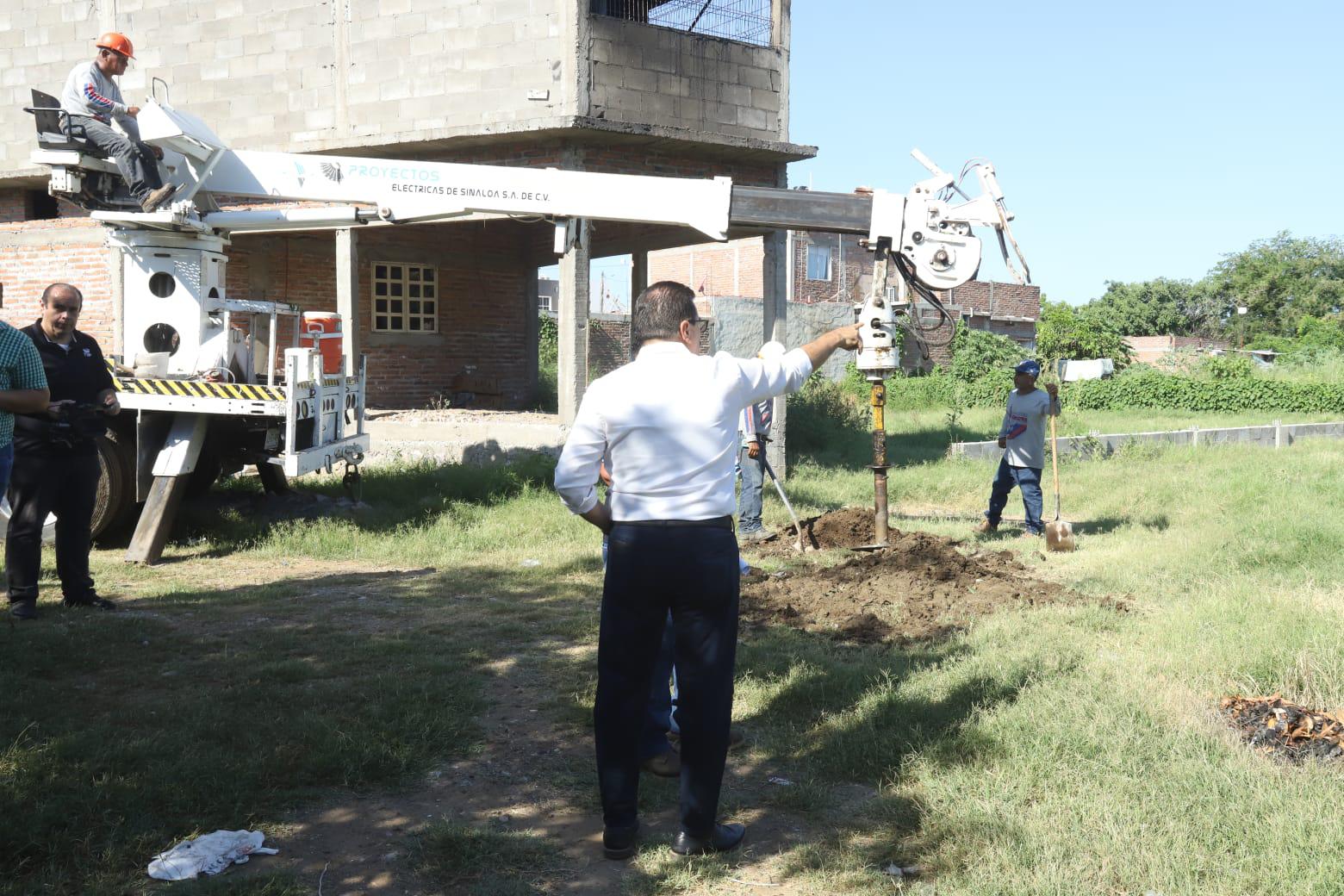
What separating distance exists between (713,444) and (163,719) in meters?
3.02

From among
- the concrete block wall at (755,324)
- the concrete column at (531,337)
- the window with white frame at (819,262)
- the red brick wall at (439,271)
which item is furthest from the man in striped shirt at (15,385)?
the window with white frame at (819,262)

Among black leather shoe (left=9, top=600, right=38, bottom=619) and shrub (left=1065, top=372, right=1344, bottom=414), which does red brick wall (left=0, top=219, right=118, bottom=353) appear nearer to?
black leather shoe (left=9, top=600, right=38, bottom=619)

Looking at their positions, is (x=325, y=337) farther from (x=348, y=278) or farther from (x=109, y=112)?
(x=348, y=278)

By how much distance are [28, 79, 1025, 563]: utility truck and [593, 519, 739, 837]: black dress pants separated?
2.75 m

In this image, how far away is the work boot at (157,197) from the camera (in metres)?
8.69

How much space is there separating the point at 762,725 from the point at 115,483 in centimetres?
699

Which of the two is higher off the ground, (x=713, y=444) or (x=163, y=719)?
(x=713, y=444)

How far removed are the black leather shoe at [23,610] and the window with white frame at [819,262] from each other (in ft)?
124

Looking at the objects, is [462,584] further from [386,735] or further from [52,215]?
[52,215]

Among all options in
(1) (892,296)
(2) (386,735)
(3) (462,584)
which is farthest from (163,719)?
(1) (892,296)

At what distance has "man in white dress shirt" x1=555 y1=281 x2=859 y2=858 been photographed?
3.73m

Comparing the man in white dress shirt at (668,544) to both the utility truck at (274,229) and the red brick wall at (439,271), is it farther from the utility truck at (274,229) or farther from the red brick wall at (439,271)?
the red brick wall at (439,271)

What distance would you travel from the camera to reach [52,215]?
1617 centimetres

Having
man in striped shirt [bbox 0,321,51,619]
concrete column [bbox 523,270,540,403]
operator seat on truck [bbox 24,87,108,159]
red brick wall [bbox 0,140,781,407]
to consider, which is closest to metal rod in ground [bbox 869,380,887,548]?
man in striped shirt [bbox 0,321,51,619]
